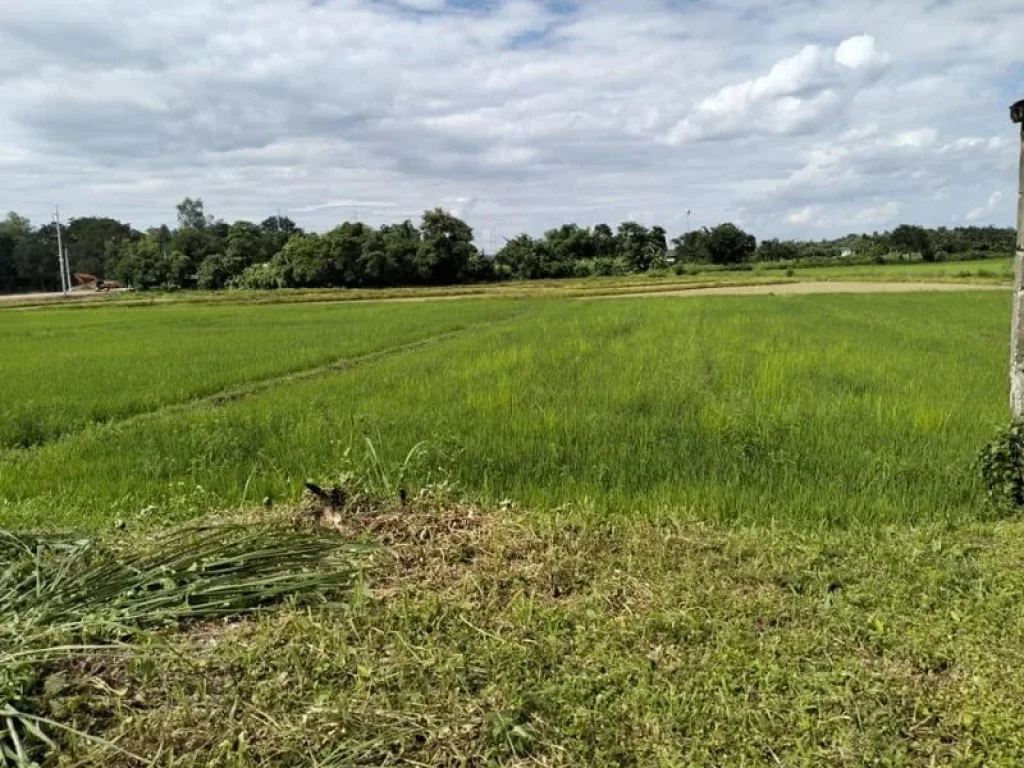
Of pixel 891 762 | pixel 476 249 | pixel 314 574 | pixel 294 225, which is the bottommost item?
pixel 891 762

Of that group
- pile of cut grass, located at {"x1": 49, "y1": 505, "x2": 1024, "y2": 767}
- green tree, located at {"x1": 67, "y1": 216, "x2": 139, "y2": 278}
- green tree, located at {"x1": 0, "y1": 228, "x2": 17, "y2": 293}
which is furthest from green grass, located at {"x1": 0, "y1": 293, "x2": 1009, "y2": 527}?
green tree, located at {"x1": 67, "y1": 216, "x2": 139, "y2": 278}

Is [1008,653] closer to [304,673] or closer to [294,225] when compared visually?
[304,673]

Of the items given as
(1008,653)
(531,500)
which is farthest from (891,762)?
(531,500)

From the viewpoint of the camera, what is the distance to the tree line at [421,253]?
65188mm

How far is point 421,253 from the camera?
66312 mm

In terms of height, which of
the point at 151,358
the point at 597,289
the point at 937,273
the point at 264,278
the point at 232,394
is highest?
the point at 264,278

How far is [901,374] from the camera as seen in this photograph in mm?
10047

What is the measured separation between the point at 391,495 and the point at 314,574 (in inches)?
43.6

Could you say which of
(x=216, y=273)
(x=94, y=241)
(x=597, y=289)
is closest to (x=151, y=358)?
(x=597, y=289)

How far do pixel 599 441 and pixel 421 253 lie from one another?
202ft

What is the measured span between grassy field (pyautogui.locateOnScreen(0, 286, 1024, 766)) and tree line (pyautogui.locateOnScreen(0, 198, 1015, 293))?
189ft

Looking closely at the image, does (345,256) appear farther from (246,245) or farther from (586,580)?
(586,580)

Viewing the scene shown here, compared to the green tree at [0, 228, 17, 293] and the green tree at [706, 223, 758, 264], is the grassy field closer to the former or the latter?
the green tree at [706, 223, 758, 264]

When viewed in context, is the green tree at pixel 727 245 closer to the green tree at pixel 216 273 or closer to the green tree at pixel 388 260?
the green tree at pixel 388 260
